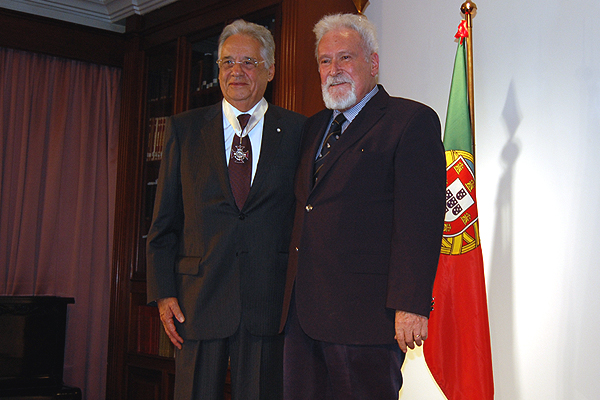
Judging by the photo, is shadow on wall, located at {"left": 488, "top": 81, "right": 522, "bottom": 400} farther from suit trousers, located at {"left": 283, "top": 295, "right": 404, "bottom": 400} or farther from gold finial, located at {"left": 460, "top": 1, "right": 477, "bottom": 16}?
suit trousers, located at {"left": 283, "top": 295, "right": 404, "bottom": 400}

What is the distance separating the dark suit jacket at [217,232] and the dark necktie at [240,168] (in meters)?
0.03

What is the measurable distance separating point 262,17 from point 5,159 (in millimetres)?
2241

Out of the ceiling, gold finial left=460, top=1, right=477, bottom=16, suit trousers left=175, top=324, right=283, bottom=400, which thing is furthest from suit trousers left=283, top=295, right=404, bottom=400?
the ceiling

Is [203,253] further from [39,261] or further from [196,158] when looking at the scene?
[39,261]

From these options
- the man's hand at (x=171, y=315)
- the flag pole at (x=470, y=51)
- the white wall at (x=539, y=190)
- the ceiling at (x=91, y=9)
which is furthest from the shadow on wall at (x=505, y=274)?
the ceiling at (x=91, y=9)

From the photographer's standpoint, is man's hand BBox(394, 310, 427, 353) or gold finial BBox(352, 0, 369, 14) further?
gold finial BBox(352, 0, 369, 14)

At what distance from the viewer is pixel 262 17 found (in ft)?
11.6

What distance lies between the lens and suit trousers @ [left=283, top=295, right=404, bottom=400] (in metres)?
1.61

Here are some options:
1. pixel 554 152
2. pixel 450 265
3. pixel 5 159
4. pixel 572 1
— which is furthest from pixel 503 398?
pixel 5 159

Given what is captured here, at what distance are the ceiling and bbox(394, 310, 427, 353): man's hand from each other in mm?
3342

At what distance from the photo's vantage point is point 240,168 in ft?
6.67

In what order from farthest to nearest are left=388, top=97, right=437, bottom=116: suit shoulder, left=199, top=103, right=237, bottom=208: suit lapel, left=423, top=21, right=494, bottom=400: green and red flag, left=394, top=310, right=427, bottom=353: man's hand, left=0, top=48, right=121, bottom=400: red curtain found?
left=0, top=48, right=121, bottom=400: red curtain
left=423, top=21, right=494, bottom=400: green and red flag
left=199, top=103, right=237, bottom=208: suit lapel
left=388, top=97, right=437, bottom=116: suit shoulder
left=394, top=310, right=427, bottom=353: man's hand

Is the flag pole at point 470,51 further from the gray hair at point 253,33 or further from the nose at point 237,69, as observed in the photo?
the nose at point 237,69

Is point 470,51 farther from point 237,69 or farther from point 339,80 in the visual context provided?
point 237,69
